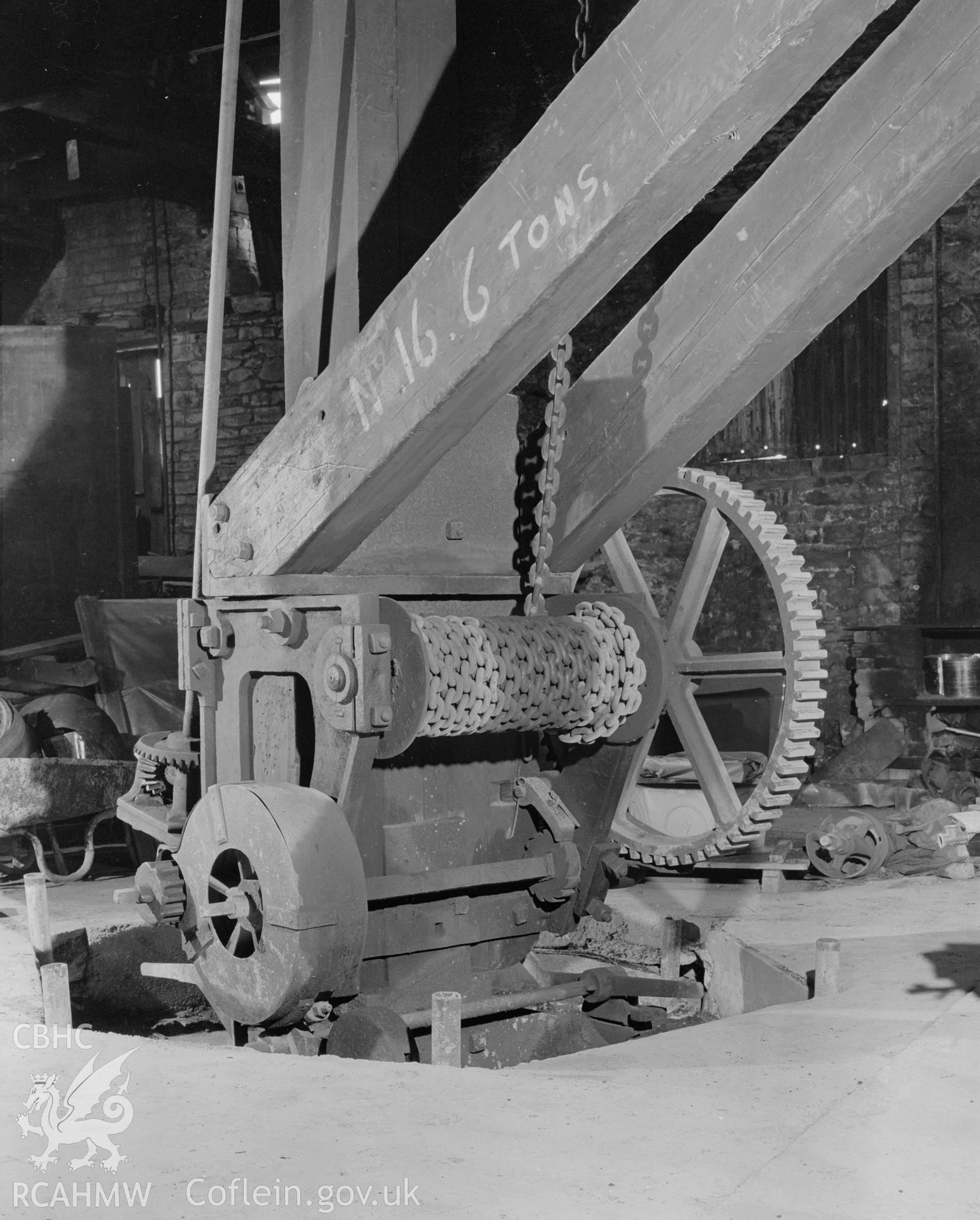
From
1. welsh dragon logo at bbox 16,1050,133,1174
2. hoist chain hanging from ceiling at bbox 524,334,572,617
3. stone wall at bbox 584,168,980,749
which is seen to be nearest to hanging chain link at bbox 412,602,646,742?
hoist chain hanging from ceiling at bbox 524,334,572,617

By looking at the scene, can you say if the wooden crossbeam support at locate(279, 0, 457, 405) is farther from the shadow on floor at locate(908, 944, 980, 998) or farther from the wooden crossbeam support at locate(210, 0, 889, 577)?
the shadow on floor at locate(908, 944, 980, 998)

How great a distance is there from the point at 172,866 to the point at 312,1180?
150cm

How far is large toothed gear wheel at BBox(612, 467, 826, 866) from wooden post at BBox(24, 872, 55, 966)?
176cm

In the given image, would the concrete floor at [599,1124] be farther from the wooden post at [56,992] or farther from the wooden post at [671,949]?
the wooden post at [671,949]

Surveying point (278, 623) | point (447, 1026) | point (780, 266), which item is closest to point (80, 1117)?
point (447, 1026)

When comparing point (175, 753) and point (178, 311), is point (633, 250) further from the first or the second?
point (178, 311)

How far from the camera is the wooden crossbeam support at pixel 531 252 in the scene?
244cm

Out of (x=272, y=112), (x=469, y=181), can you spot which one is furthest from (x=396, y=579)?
(x=272, y=112)

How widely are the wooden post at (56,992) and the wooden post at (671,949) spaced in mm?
1826

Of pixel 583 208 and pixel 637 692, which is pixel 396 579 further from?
pixel 583 208

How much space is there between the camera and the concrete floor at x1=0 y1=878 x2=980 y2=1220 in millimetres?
2105

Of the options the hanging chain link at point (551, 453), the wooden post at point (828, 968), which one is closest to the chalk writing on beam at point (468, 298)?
the hanging chain link at point (551, 453)

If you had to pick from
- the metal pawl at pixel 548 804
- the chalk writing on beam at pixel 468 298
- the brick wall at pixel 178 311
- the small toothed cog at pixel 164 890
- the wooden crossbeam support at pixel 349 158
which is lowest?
the small toothed cog at pixel 164 890

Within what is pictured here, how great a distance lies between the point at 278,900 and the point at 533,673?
0.82m
